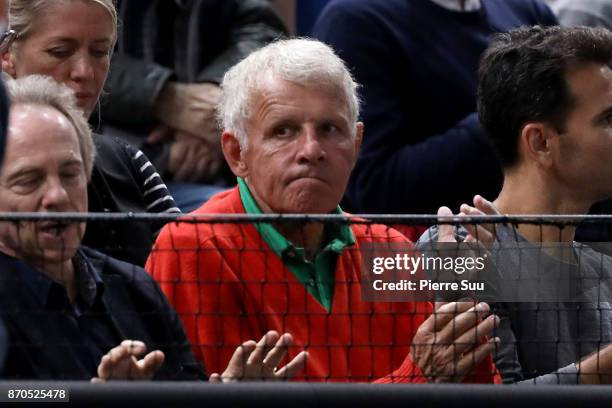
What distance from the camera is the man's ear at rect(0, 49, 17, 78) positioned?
4031 mm

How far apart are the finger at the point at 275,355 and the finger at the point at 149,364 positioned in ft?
0.71

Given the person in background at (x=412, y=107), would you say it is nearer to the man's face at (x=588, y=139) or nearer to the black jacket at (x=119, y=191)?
the man's face at (x=588, y=139)

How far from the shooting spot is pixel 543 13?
538cm

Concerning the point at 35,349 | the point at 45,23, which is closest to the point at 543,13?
the point at 45,23

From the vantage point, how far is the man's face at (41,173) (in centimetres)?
309

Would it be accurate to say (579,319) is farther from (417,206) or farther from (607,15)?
(607,15)

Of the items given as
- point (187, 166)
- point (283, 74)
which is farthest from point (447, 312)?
point (187, 166)

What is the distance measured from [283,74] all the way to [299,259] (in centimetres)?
47

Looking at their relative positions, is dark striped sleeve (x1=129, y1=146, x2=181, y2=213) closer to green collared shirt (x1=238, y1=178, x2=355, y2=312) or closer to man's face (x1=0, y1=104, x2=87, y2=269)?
green collared shirt (x1=238, y1=178, x2=355, y2=312)

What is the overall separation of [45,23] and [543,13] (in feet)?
6.64

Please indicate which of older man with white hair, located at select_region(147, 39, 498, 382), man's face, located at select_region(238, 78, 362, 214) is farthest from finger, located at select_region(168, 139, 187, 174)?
man's face, located at select_region(238, 78, 362, 214)

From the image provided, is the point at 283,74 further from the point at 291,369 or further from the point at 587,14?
the point at 587,14

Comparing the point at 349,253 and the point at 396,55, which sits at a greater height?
the point at 396,55

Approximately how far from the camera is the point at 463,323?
3.03 m
